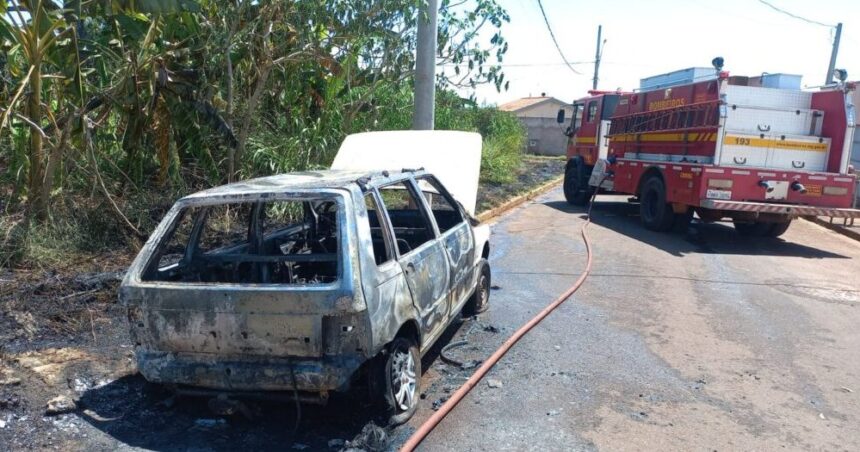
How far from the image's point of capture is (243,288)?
3.57m

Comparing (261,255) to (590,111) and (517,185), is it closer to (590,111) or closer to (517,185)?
(590,111)

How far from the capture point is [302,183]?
4.25 metres

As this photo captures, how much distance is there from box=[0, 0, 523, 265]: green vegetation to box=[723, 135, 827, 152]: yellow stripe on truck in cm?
401

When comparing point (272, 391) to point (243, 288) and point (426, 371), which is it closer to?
point (243, 288)

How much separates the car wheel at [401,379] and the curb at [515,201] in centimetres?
690

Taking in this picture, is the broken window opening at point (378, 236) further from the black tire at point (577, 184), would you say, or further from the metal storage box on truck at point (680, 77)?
the black tire at point (577, 184)

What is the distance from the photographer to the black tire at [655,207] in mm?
11586

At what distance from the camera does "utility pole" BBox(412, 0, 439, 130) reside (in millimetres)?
8938

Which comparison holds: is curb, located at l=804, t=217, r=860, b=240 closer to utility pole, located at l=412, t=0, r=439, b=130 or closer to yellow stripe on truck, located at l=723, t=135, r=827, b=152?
yellow stripe on truck, located at l=723, t=135, r=827, b=152

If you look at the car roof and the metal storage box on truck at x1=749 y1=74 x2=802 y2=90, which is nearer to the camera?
the car roof

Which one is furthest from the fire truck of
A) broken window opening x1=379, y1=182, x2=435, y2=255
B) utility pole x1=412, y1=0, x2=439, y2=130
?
broken window opening x1=379, y1=182, x2=435, y2=255

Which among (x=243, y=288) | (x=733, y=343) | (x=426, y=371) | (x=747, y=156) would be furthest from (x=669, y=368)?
(x=747, y=156)

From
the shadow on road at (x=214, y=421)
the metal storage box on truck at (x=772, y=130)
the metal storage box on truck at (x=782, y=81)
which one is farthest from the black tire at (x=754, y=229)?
the shadow on road at (x=214, y=421)

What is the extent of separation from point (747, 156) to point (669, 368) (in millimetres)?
6733
